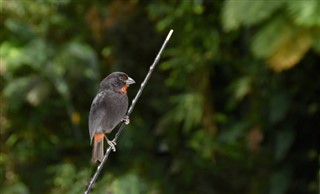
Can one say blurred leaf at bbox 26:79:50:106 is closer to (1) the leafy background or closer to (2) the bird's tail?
(1) the leafy background

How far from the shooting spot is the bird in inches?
48.5

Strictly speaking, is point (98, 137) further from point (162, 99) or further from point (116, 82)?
point (162, 99)

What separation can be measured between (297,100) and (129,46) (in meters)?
1.10

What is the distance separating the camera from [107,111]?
1.24m

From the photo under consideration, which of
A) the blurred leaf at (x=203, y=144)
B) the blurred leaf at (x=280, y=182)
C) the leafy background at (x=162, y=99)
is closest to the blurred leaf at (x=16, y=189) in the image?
the leafy background at (x=162, y=99)

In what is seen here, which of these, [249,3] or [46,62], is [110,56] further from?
[249,3]

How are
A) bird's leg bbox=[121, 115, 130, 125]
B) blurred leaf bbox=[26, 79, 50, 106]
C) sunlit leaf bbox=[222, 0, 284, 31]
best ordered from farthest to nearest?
blurred leaf bbox=[26, 79, 50, 106], sunlit leaf bbox=[222, 0, 284, 31], bird's leg bbox=[121, 115, 130, 125]

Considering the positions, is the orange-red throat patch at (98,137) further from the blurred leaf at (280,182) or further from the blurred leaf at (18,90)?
the blurred leaf at (18,90)

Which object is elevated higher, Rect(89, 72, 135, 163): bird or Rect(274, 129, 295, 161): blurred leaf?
Rect(89, 72, 135, 163): bird

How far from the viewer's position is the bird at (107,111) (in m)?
1.23

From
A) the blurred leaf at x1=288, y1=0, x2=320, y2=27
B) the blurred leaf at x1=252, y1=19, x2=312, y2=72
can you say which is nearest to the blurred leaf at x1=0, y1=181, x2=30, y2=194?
the blurred leaf at x1=252, y1=19, x2=312, y2=72

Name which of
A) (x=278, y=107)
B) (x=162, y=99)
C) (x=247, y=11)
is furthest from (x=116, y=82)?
(x=162, y=99)

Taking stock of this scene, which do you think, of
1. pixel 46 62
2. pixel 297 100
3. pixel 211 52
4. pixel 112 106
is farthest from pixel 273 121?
pixel 112 106

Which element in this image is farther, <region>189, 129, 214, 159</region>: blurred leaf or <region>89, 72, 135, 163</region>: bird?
<region>189, 129, 214, 159</region>: blurred leaf
